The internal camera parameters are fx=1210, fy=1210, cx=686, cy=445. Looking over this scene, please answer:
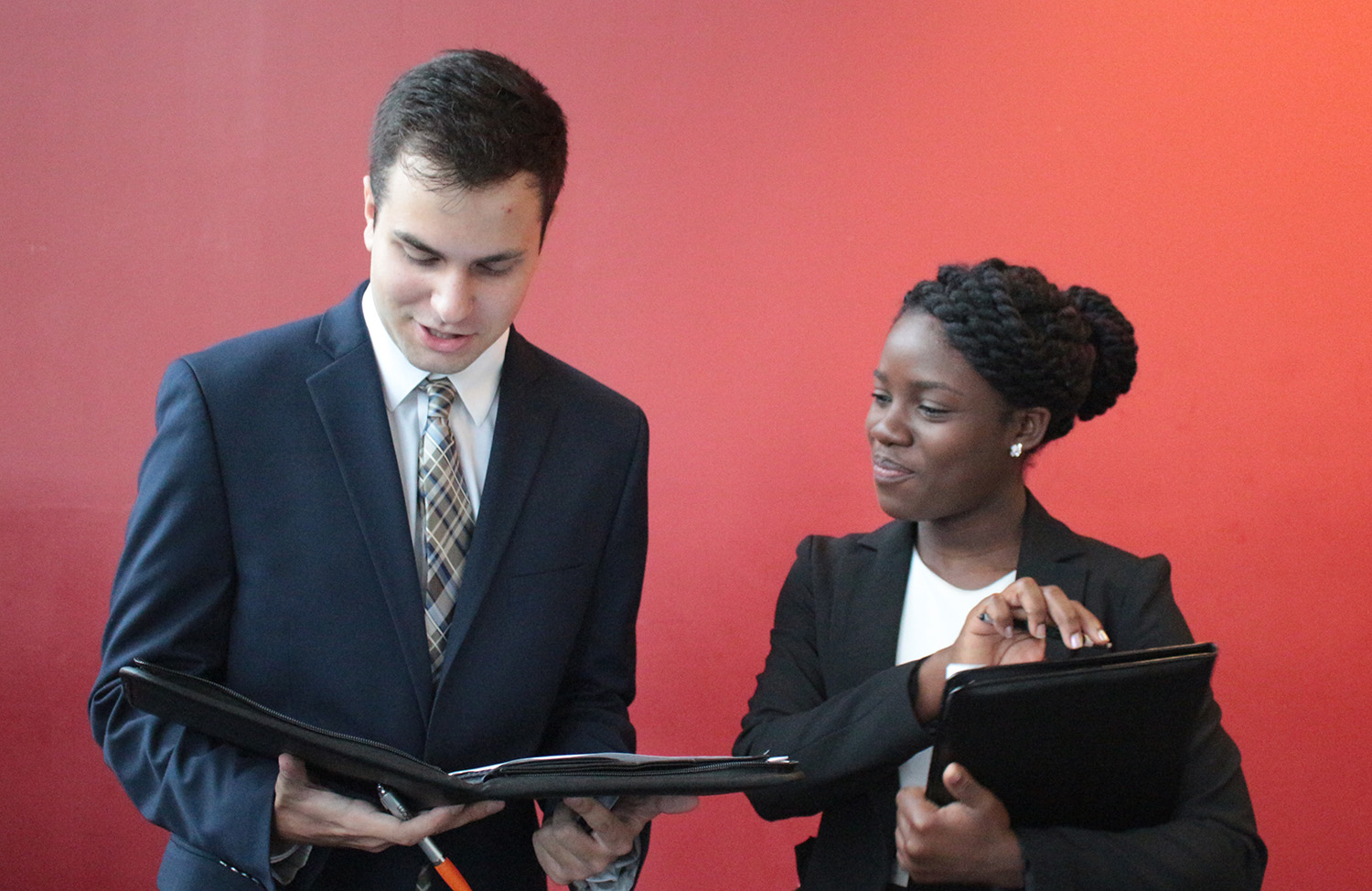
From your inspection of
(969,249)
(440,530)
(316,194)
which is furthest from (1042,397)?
(316,194)

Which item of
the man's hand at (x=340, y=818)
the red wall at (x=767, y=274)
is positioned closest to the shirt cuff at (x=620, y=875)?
the man's hand at (x=340, y=818)

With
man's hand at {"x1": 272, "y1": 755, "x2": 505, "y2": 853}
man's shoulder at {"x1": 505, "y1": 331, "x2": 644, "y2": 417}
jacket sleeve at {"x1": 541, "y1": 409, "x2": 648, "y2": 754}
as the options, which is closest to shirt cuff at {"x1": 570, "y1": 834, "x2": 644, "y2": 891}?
jacket sleeve at {"x1": 541, "y1": 409, "x2": 648, "y2": 754}

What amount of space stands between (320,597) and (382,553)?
0.09m

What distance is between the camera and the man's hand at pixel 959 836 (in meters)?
1.36

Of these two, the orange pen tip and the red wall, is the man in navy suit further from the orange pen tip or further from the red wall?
the red wall

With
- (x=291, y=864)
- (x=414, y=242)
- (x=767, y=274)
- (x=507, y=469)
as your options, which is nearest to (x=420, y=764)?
(x=291, y=864)

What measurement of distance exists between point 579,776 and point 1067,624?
636mm

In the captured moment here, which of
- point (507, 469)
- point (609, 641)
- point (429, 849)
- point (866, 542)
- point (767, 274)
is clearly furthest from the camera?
point (767, 274)

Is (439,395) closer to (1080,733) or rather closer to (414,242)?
(414,242)

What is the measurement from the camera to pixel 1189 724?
144cm

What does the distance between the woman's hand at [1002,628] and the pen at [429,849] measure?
57 centimetres

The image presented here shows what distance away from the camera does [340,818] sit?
124 centimetres

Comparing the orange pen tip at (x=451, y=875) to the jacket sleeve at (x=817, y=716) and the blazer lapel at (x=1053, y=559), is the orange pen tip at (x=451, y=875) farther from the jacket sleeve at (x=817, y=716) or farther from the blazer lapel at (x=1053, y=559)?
the blazer lapel at (x=1053, y=559)

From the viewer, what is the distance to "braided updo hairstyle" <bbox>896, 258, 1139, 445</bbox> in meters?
1.63
